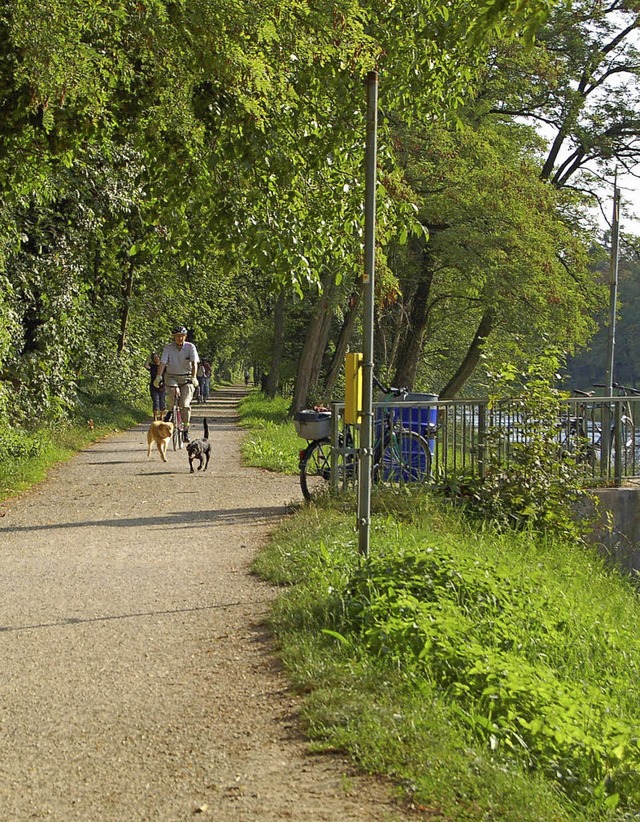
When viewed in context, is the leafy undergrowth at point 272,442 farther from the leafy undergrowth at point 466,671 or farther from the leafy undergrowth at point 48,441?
the leafy undergrowth at point 466,671

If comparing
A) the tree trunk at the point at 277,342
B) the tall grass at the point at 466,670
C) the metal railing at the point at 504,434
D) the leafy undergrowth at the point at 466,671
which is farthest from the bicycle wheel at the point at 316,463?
the tree trunk at the point at 277,342

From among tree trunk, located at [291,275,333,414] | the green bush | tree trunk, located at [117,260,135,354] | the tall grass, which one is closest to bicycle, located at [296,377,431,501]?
the tall grass

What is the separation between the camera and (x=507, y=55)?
24812 mm

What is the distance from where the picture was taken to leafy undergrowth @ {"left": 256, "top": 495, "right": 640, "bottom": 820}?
4.27m

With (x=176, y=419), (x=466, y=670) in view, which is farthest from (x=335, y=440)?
(x=176, y=419)

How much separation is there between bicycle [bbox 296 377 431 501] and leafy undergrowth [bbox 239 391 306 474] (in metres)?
4.21

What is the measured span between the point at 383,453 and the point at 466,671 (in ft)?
20.9

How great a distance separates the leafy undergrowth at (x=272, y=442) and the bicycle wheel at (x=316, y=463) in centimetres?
407

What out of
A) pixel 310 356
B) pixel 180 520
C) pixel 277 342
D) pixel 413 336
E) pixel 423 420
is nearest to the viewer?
pixel 180 520

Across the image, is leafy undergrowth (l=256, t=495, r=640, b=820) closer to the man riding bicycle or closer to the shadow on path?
the shadow on path

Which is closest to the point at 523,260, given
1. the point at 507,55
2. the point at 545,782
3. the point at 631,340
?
the point at 507,55

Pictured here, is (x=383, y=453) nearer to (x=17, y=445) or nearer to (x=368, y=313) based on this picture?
(x=368, y=313)

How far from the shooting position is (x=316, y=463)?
1214 centimetres

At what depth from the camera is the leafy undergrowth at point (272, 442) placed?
17.3 m
